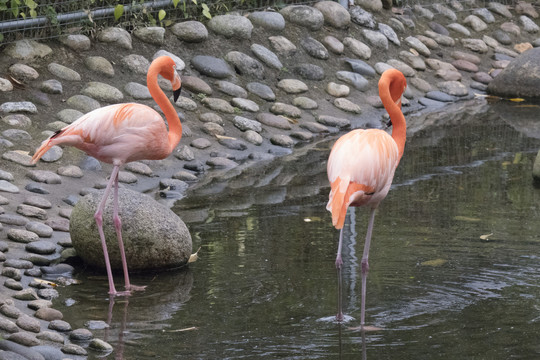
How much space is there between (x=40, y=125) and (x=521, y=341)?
5257 millimetres

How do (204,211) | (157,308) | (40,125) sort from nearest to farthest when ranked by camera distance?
(157,308)
(204,211)
(40,125)

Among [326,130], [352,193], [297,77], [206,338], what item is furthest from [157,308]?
[297,77]

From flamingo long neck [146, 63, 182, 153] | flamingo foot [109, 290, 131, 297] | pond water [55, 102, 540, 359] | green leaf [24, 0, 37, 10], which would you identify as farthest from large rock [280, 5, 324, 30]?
flamingo foot [109, 290, 131, 297]

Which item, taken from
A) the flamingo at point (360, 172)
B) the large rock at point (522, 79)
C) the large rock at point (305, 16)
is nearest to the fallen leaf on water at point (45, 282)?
the flamingo at point (360, 172)

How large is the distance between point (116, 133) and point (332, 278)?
1708 millimetres

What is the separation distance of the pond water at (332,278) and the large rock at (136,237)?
0.12 meters

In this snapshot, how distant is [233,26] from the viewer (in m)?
10.9

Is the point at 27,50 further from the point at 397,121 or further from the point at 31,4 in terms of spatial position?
the point at 397,121

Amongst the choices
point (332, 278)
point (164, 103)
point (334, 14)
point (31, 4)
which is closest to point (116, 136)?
point (164, 103)

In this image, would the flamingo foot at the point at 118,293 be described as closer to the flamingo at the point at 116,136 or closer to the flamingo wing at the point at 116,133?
the flamingo at the point at 116,136

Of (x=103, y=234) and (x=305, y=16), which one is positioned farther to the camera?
(x=305, y=16)

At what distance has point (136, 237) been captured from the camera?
5879mm

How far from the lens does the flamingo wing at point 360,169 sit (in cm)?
484

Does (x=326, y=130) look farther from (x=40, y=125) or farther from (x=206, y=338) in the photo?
(x=206, y=338)
